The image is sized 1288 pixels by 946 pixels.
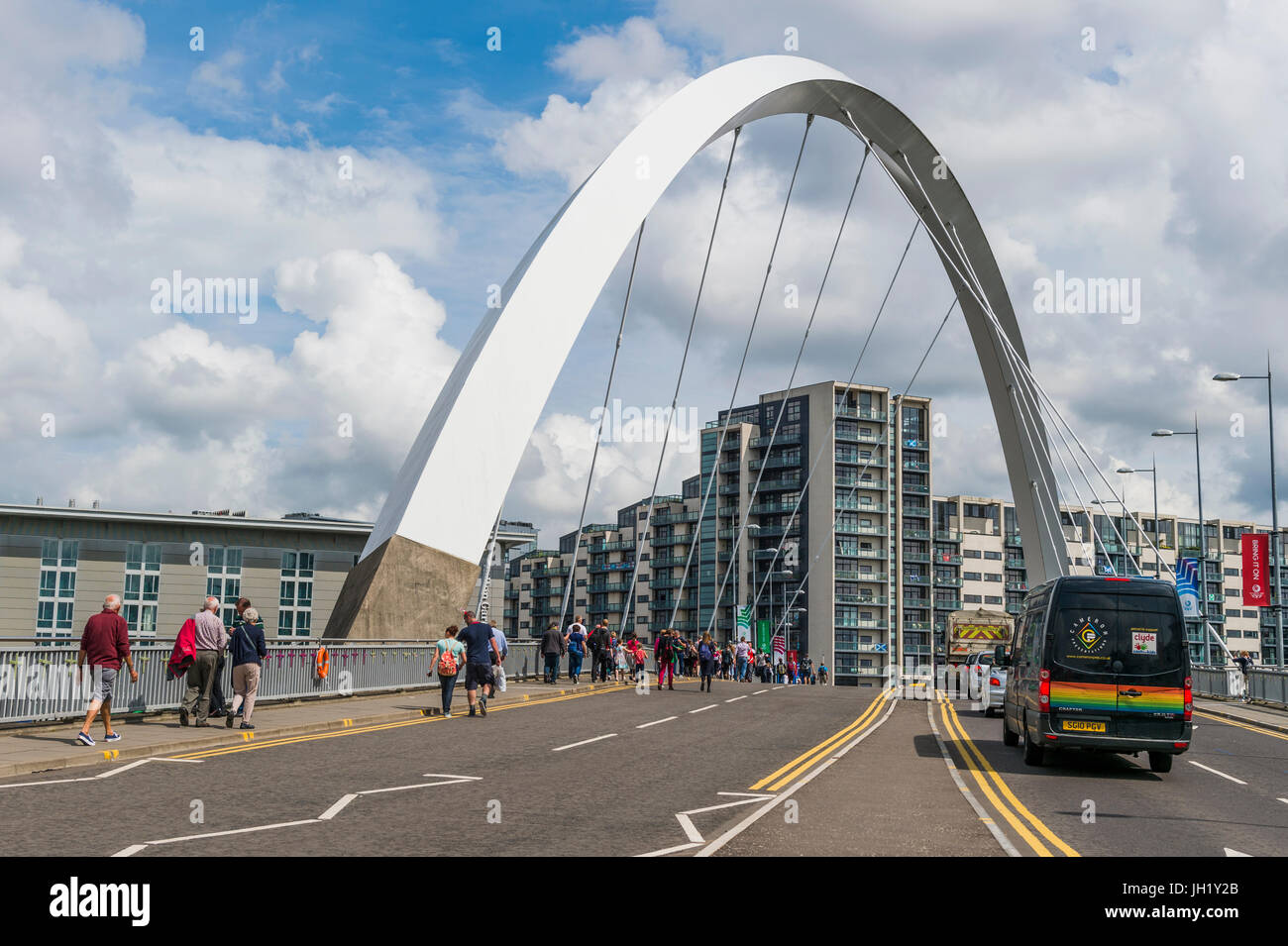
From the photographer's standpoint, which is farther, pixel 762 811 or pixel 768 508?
pixel 768 508

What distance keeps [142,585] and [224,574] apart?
5.10m

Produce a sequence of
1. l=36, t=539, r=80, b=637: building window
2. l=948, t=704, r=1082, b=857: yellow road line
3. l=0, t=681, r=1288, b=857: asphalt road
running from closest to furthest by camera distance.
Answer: l=0, t=681, r=1288, b=857: asphalt road
l=948, t=704, r=1082, b=857: yellow road line
l=36, t=539, r=80, b=637: building window

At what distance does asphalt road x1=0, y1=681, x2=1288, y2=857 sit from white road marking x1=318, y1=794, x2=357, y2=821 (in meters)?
0.02

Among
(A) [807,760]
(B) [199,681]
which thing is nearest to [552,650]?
(B) [199,681]

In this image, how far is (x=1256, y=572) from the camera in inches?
1561

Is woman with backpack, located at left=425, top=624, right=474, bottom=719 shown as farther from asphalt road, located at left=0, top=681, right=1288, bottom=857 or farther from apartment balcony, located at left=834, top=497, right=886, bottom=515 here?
apartment balcony, located at left=834, top=497, right=886, bottom=515

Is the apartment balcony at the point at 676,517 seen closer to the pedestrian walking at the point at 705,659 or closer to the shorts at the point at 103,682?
the pedestrian walking at the point at 705,659

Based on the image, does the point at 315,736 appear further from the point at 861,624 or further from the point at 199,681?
the point at 861,624

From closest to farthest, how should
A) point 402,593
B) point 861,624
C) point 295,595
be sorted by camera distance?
1. point 402,593
2. point 295,595
3. point 861,624

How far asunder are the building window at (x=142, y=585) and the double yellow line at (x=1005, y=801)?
65542 mm

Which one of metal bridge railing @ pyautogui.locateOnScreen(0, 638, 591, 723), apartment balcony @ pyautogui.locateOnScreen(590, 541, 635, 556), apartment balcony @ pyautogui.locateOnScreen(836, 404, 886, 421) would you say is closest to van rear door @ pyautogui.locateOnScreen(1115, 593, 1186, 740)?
metal bridge railing @ pyautogui.locateOnScreen(0, 638, 591, 723)

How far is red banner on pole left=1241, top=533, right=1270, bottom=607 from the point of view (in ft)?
129
